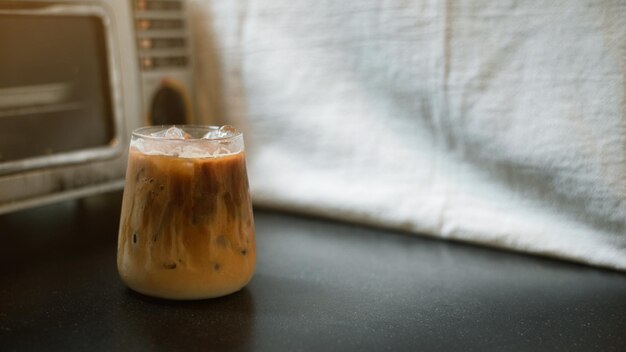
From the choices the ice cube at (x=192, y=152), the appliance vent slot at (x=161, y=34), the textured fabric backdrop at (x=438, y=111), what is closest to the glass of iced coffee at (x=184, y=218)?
the ice cube at (x=192, y=152)

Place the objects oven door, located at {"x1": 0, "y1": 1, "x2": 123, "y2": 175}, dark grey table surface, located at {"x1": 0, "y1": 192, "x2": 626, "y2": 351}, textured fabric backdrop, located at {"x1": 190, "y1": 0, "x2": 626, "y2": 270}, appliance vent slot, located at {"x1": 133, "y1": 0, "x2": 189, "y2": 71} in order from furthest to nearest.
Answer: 1. appliance vent slot, located at {"x1": 133, "y1": 0, "x2": 189, "y2": 71}
2. oven door, located at {"x1": 0, "y1": 1, "x2": 123, "y2": 175}
3. textured fabric backdrop, located at {"x1": 190, "y1": 0, "x2": 626, "y2": 270}
4. dark grey table surface, located at {"x1": 0, "y1": 192, "x2": 626, "y2": 351}

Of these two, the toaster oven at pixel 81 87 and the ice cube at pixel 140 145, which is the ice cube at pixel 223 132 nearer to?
the ice cube at pixel 140 145

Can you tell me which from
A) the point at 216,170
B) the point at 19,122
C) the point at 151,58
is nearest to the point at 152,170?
the point at 216,170

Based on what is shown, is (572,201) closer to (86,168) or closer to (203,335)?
(203,335)

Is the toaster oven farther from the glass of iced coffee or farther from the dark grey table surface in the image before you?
the glass of iced coffee

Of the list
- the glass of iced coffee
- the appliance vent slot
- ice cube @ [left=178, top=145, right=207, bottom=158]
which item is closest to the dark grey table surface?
the glass of iced coffee

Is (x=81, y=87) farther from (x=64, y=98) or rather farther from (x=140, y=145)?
(x=140, y=145)

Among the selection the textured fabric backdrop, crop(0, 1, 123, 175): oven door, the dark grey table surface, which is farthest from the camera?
crop(0, 1, 123, 175): oven door

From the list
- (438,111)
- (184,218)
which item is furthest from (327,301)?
(438,111)
